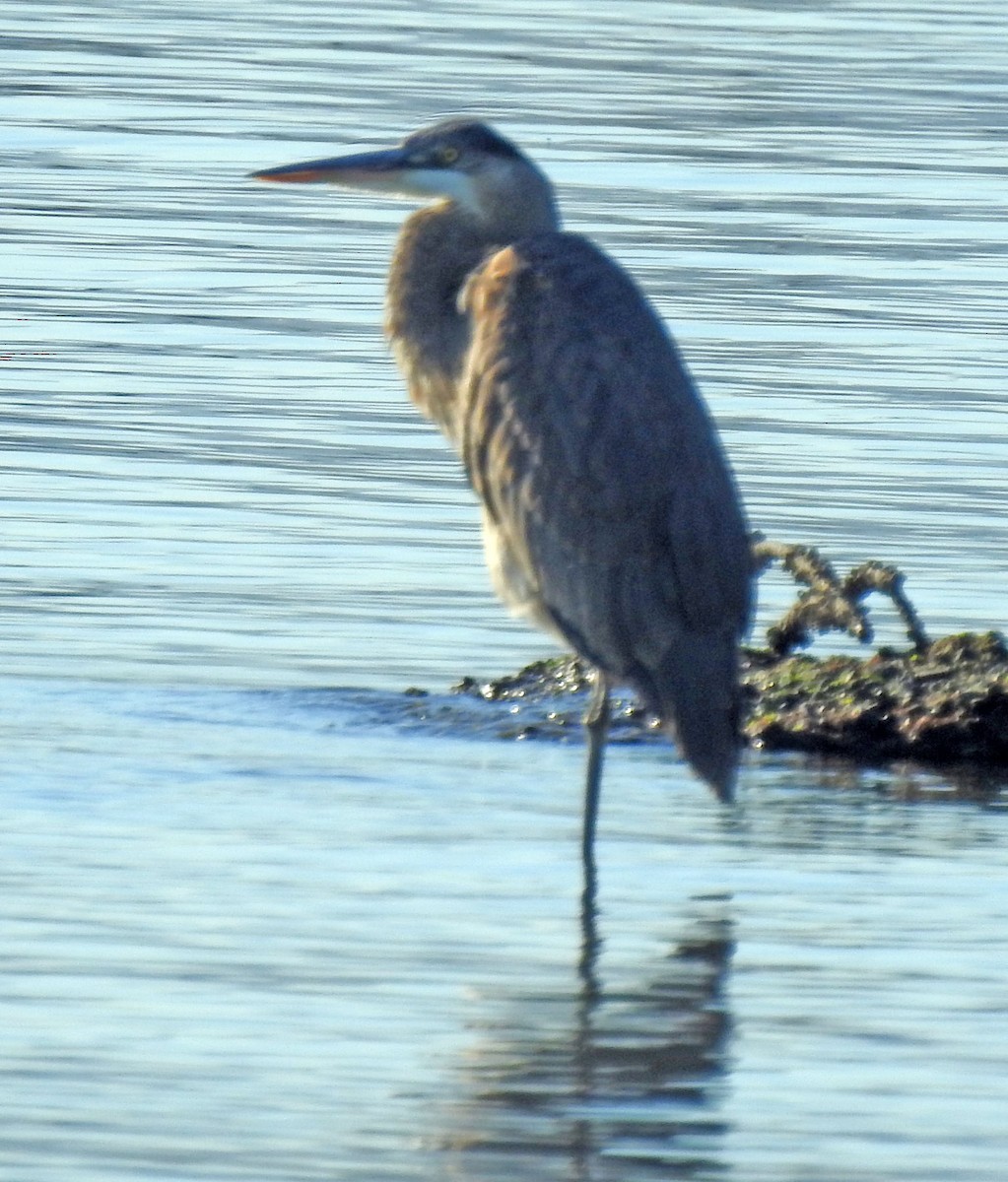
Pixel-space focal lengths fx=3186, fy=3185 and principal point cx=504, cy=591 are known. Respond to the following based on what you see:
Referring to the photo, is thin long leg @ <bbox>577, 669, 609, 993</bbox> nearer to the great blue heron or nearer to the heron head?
the great blue heron

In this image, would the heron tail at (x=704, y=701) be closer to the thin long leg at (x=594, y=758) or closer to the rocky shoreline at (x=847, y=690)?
the thin long leg at (x=594, y=758)

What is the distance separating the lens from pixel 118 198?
1900 cm

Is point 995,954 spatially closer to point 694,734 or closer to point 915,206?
point 694,734

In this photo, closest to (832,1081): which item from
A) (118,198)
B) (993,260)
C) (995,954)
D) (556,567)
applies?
(995,954)

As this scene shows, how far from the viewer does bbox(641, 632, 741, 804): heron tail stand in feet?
24.9

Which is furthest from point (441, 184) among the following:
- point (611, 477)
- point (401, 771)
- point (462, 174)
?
point (401, 771)

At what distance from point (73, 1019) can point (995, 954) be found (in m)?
2.00

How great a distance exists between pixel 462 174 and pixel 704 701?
1.78 meters

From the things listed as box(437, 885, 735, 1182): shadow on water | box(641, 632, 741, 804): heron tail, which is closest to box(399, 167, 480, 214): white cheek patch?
box(641, 632, 741, 804): heron tail

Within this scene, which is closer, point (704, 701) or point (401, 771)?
point (704, 701)

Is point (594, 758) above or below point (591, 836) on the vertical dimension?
above

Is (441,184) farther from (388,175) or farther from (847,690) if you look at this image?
(847,690)

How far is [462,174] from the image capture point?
8.61 meters

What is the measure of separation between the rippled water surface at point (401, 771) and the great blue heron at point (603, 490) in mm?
438
